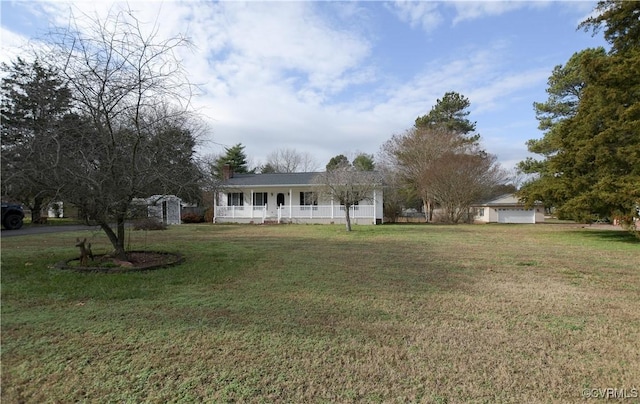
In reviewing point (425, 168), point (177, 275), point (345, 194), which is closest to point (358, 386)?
point (177, 275)

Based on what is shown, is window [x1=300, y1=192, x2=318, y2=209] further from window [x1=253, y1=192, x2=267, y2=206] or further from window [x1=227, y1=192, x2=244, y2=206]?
window [x1=227, y1=192, x2=244, y2=206]

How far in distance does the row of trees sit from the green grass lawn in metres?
7.80

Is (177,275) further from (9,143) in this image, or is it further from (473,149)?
(473,149)

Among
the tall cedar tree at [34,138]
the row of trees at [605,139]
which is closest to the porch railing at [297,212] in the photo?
the row of trees at [605,139]

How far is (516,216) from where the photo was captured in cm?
3281

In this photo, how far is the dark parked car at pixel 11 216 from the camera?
17.6 meters

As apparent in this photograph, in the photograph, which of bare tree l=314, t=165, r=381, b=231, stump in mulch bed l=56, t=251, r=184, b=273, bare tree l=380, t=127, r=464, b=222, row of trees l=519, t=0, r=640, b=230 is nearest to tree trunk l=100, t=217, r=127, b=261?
stump in mulch bed l=56, t=251, r=184, b=273

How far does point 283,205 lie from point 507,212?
2129cm

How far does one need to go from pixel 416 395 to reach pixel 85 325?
11.8 ft

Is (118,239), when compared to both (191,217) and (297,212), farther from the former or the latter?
(191,217)

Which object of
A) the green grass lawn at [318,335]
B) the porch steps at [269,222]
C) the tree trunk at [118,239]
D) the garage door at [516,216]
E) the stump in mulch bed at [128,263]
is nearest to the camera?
the green grass lawn at [318,335]

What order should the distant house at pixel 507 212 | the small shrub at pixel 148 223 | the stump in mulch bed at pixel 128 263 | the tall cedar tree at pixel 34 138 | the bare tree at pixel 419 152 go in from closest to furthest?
the tall cedar tree at pixel 34 138 < the stump in mulch bed at pixel 128 263 < the small shrub at pixel 148 223 < the bare tree at pixel 419 152 < the distant house at pixel 507 212

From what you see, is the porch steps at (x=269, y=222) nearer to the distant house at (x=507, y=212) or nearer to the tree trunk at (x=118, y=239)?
the tree trunk at (x=118, y=239)

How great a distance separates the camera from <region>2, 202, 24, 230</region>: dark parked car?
694 inches
